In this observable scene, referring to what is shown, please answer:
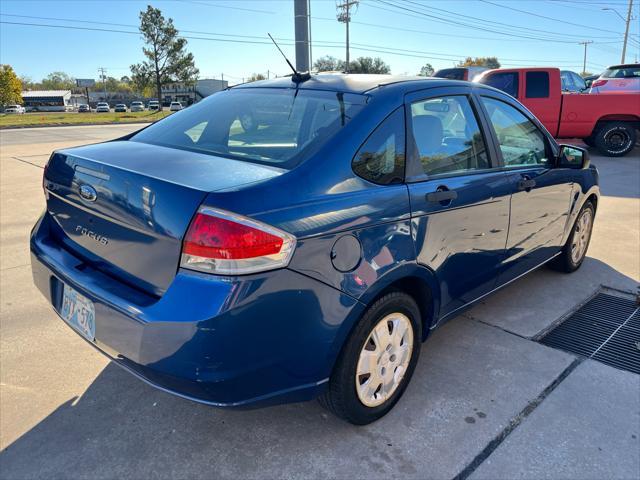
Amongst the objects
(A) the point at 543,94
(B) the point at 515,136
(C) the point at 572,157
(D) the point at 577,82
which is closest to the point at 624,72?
(D) the point at 577,82

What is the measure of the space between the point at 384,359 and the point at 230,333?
921 mm

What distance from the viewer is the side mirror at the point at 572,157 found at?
372 centimetres

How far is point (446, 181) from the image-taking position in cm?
262

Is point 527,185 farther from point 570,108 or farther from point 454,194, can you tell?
point 570,108

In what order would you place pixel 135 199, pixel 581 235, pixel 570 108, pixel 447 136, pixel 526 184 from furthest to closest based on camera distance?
pixel 570 108 < pixel 581 235 < pixel 526 184 < pixel 447 136 < pixel 135 199

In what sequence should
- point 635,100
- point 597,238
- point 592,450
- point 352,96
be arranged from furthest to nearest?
point 635,100 → point 597,238 → point 352,96 → point 592,450

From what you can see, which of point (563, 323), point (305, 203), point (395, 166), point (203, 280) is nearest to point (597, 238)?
point (563, 323)

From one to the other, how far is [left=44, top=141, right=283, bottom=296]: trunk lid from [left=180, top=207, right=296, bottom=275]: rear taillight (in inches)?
2.4

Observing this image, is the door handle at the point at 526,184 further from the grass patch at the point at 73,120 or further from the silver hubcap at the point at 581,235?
the grass patch at the point at 73,120

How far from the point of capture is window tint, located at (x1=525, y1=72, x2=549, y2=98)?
38.9 feet

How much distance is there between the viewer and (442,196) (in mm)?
2525

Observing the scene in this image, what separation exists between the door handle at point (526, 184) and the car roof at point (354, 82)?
78cm

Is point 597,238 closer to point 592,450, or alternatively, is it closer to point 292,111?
point 592,450

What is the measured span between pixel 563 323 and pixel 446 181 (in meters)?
1.74
